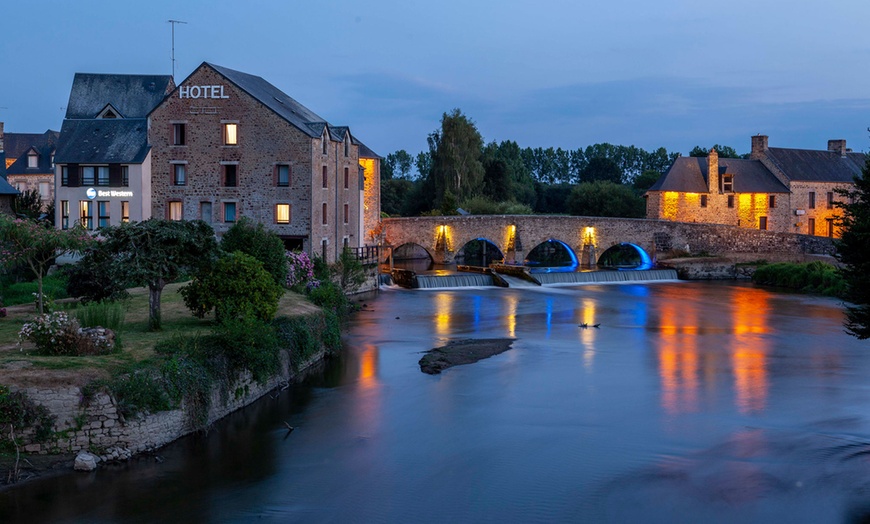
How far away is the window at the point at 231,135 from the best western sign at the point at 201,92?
1.34 meters

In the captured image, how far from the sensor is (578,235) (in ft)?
183

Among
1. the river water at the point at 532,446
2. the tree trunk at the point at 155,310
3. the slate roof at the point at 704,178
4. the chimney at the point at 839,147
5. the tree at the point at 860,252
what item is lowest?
the river water at the point at 532,446

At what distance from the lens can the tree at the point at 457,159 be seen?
66.2 metres

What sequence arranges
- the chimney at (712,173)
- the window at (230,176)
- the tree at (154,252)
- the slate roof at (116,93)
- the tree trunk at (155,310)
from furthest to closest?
the chimney at (712,173), the slate roof at (116,93), the window at (230,176), the tree trunk at (155,310), the tree at (154,252)

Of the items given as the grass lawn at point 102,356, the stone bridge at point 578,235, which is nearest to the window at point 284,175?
the grass lawn at point 102,356

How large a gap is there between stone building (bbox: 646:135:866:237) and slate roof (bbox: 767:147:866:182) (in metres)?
0.08

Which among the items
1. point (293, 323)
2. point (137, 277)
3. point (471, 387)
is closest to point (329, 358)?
point (293, 323)

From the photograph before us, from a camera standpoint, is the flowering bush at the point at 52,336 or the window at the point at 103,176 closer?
the flowering bush at the point at 52,336

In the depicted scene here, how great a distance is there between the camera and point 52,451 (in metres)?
13.7

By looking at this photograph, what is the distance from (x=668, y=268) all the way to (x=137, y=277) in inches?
1502

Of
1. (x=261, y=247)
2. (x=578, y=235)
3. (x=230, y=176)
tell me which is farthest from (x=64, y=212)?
(x=578, y=235)

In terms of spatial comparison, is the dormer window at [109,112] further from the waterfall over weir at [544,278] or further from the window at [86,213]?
the waterfall over weir at [544,278]

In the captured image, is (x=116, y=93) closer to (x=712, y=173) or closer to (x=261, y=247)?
(x=261, y=247)

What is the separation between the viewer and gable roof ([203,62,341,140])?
3781 cm
